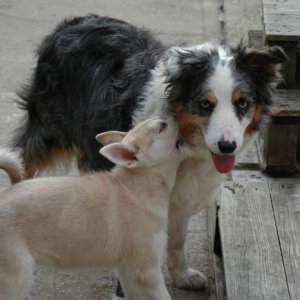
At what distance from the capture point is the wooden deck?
4098mm

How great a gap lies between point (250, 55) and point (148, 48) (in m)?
0.74

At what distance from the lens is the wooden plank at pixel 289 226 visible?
13.6 ft

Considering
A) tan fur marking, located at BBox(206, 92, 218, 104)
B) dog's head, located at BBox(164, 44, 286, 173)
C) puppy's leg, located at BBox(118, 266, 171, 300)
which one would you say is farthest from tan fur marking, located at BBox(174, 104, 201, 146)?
puppy's leg, located at BBox(118, 266, 171, 300)

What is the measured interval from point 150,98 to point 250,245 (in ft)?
3.30

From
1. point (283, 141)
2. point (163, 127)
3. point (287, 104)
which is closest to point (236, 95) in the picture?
point (163, 127)

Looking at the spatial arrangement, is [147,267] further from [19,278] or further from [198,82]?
[198,82]

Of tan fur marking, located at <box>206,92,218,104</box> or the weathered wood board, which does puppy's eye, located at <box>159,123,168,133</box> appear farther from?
the weathered wood board

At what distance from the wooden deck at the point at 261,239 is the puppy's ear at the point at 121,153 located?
0.86 meters

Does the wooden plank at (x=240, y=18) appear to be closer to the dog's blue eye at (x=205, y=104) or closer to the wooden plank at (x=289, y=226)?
the wooden plank at (x=289, y=226)

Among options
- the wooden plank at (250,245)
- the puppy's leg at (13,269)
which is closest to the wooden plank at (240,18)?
the wooden plank at (250,245)

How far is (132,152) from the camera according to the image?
3791 mm

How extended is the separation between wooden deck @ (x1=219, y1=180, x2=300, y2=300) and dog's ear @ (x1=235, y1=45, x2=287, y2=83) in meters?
0.96

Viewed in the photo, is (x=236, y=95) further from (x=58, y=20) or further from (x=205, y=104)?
(x=58, y=20)

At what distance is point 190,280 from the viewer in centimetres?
448
